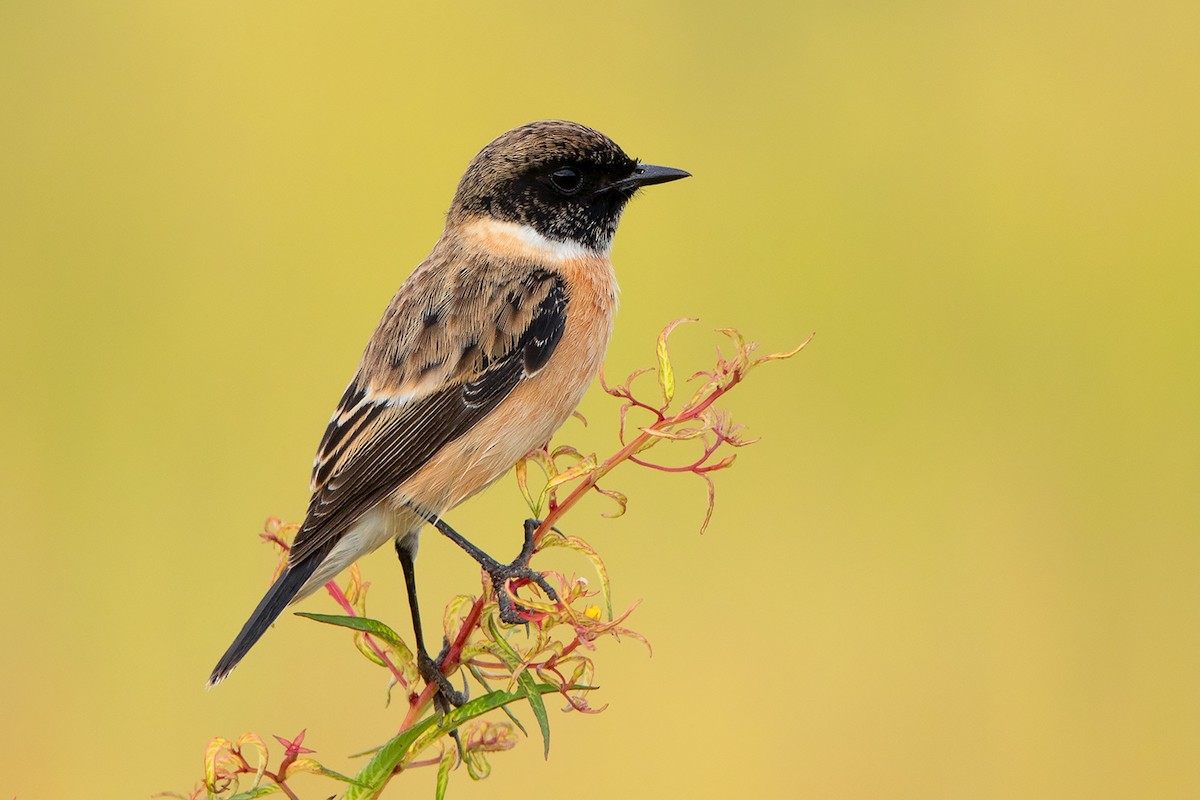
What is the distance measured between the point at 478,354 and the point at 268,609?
1062 mm

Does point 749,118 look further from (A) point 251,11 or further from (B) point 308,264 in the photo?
(A) point 251,11

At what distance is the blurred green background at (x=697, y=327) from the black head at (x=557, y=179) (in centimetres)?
186

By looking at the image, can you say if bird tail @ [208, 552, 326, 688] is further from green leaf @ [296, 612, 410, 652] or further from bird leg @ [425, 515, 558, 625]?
green leaf @ [296, 612, 410, 652]

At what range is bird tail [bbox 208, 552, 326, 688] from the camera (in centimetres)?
315

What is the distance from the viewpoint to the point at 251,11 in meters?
8.46

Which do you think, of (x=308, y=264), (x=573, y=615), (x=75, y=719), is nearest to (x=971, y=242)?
(x=308, y=264)

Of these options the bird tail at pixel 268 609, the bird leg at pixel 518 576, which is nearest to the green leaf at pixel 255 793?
the bird leg at pixel 518 576

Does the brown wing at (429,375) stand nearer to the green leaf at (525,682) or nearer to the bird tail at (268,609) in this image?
the bird tail at (268,609)

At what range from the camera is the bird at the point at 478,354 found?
378cm

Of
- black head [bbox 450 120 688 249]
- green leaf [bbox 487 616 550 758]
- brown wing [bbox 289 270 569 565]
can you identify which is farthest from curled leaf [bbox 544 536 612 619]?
black head [bbox 450 120 688 249]

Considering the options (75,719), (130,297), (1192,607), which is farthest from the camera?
(130,297)

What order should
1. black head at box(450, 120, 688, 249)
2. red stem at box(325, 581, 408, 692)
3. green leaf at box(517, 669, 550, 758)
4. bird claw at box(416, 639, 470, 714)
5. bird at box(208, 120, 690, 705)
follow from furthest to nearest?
black head at box(450, 120, 688, 249) → bird at box(208, 120, 690, 705) → bird claw at box(416, 639, 470, 714) → red stem at box(325, 581, 408, 692) → green leaf at box(517, 669, 550, 758)

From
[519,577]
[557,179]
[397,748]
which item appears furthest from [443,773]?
[557,179]

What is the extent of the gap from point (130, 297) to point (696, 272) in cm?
295
